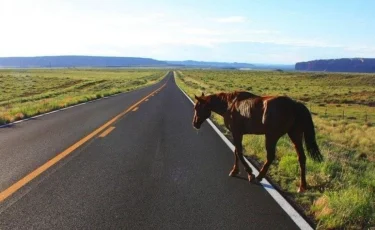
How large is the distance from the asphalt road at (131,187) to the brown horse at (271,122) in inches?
26.2

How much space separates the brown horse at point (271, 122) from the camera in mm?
6039

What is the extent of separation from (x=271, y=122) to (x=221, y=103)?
1.41 meters

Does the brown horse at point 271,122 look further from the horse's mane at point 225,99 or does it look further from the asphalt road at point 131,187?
the asphalt road at point 131,187

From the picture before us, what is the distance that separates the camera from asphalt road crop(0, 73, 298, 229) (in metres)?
4.67

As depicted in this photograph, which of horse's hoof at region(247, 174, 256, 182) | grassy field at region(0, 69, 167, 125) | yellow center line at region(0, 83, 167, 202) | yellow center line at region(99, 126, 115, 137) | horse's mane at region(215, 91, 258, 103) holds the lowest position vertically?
grassy field at region(0, 69, 167, 125)

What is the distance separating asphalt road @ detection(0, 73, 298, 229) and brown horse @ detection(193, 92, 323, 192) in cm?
67

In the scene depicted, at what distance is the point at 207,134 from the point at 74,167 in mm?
5293

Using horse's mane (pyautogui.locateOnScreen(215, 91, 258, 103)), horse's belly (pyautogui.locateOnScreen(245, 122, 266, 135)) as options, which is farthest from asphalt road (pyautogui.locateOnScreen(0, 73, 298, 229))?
horse's mane (pyautogui.locateOnScreen(215, 91, 258, 103))

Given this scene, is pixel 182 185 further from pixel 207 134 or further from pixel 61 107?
pixel 61 107

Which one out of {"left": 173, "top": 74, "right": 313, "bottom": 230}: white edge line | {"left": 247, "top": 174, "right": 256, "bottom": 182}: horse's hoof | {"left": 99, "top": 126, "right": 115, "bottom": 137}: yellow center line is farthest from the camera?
{"left": 99, "top": 126, "right": 115, "bottom": 137}: yellow center line

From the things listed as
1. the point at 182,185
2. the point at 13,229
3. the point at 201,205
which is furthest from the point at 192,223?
the point at 13,229

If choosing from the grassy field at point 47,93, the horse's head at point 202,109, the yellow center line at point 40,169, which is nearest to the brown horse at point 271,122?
the horse's head at point 202,109

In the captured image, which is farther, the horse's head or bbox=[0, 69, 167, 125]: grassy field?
bbox=[0, 69, 167, 125]: grassy field

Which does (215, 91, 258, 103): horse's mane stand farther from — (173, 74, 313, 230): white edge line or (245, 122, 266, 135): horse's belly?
(173, 74, 313, 230): white edge line
